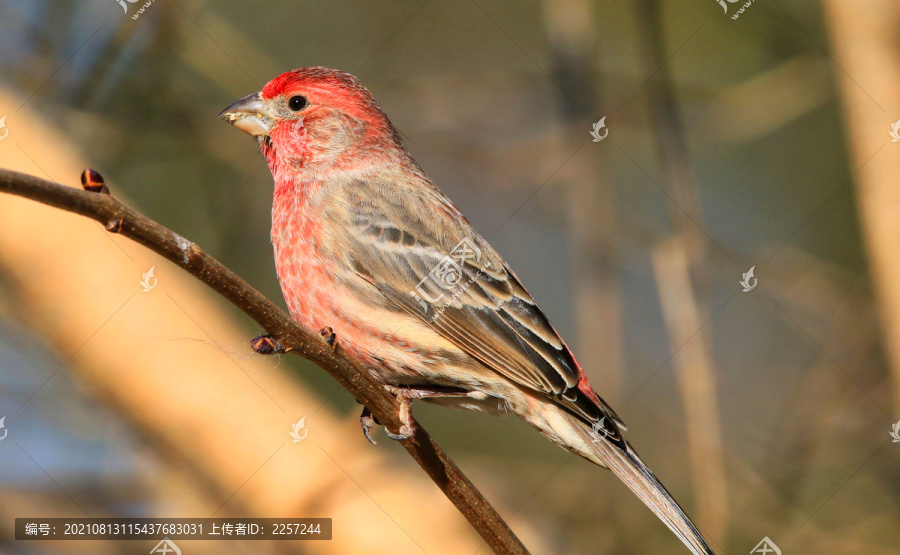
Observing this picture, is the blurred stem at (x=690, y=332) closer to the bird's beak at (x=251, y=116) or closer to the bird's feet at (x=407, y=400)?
the bird's feet at (x=407, y=400)

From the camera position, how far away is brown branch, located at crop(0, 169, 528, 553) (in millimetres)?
2520

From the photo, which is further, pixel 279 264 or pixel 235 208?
pixel 235 208

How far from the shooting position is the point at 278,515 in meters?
6.74

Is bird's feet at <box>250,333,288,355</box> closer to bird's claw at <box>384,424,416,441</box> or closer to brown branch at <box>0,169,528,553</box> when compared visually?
brown branch at <box>0,169,528,553</box>

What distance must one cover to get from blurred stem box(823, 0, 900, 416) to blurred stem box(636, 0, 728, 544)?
1.38 meters

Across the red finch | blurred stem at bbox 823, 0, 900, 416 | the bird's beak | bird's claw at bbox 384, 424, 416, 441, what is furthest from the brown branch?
blurred stem at bbox 823, 0, 900, 416

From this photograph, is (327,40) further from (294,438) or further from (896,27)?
(896,27)

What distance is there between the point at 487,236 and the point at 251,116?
13.5 ft

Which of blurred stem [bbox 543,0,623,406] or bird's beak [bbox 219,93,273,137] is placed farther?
blurred stem [bbox 543,0,623,406]

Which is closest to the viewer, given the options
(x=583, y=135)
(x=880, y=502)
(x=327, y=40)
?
(x=880, y=502)

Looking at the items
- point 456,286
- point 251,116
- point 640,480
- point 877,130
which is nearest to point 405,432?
point 456,286

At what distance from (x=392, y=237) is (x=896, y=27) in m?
4.67

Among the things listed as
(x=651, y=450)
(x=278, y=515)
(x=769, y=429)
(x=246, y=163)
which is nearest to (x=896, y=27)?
(x=769, y=429)

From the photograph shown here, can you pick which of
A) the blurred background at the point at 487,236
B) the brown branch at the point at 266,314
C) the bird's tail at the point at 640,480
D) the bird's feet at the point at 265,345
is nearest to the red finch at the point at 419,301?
the bird's tail at the point at 640,480
